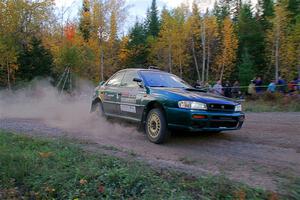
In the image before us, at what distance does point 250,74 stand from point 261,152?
1794 inches

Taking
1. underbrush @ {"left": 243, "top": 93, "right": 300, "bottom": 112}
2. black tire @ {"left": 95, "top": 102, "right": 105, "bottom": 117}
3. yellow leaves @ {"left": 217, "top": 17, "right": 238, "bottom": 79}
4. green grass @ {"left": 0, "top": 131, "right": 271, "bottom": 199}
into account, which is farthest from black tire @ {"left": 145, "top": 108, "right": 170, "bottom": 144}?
yellow leaves @ {"left": 217, "top": 17, "right": 238, "bottom": 79}

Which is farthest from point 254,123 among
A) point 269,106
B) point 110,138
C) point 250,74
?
point 250,74

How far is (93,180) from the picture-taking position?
5.72m

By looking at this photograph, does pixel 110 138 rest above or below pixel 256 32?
below

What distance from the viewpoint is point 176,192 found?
509 centimetres

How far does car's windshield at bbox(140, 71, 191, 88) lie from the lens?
29.9 ft

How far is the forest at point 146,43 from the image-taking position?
117 feet

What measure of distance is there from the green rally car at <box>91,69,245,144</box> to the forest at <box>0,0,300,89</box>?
23.1 metres

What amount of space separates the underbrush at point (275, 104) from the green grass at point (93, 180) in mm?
10845

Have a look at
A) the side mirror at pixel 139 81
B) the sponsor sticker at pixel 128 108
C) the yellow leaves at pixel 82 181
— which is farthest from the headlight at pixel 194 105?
the yellow leaves at pixel 82 181

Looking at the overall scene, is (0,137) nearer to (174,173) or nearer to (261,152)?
(174,173)

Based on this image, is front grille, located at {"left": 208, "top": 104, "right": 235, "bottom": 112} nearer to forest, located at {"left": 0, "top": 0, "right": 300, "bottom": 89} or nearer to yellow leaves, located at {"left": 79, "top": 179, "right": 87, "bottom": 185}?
yellow leaves, located at {"left": 79, "top": 179, "right": 87, "bottom": 185}

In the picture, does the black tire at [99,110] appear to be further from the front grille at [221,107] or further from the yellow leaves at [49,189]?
the yellow leaves at [49,189]

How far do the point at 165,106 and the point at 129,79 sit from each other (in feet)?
6.30
